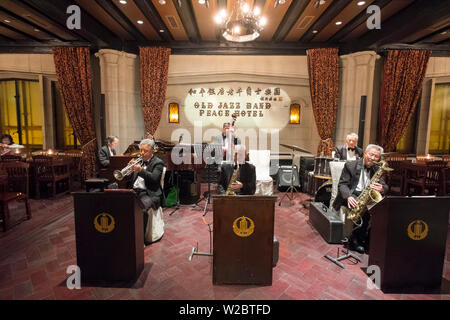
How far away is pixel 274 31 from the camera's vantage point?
6199 mm

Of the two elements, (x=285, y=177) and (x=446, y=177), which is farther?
(x=285, y=177)

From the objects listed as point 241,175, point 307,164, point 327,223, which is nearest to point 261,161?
point 307,164

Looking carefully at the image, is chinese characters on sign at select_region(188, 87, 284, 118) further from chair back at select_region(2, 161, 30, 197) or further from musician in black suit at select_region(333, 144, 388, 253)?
chair back at select_region(2, 161, 30, 197)

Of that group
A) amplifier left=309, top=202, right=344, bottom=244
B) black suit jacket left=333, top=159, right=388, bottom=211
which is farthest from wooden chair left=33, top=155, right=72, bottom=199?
black suit jacket left=333, top=159, right=388, bottom=211

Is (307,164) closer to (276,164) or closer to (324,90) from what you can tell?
(276,164)

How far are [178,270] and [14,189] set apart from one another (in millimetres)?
5287

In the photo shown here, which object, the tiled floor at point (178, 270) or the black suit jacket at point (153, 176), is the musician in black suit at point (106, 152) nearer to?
the tiled floor at point (178, 270)

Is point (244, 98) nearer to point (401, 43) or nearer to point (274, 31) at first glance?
point (274, 31)

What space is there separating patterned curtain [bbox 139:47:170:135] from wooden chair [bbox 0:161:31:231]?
3.23 meters

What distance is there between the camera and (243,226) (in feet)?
7.76

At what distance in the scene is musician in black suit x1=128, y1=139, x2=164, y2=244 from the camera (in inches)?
132

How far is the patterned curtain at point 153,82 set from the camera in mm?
6871

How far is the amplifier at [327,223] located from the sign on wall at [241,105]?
13.2 ft

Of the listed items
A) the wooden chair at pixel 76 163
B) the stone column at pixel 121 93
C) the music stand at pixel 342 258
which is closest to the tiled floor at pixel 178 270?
the music stand at pixel 342 258
